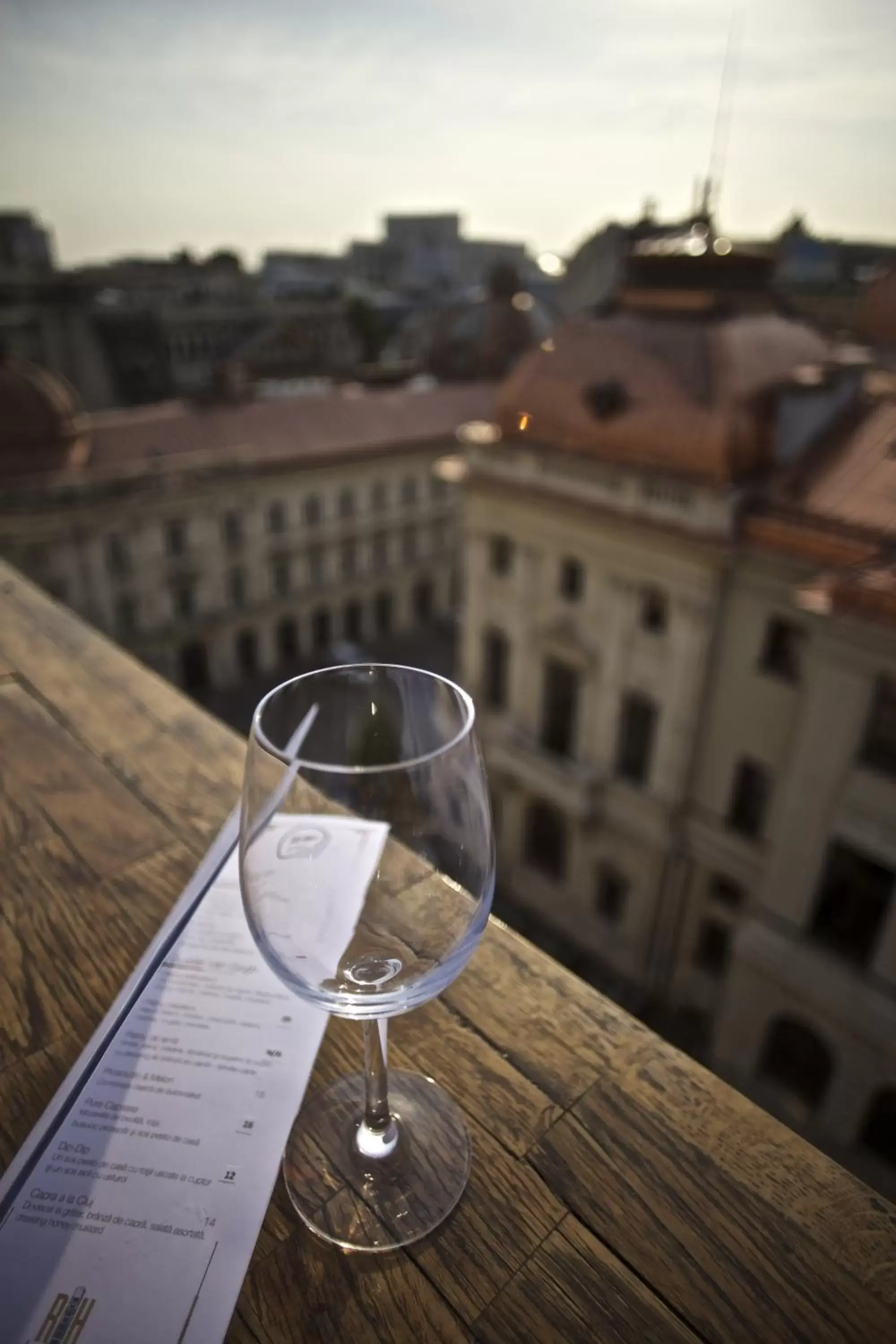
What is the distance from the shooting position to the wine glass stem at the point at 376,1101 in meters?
Result: 1.31

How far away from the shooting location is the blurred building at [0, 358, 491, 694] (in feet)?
59.2

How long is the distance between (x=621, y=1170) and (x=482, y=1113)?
0.24 metres

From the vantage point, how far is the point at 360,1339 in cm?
112

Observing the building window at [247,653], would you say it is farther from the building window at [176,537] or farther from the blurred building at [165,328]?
the blurred building at [165,328]

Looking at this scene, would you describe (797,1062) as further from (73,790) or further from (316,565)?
(316,565)

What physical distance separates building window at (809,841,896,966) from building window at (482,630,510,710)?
5.82m

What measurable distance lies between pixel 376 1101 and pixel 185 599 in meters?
20.8

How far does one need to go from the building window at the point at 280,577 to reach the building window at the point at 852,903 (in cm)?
1662

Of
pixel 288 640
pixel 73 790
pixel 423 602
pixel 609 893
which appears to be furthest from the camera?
pixel 423 602

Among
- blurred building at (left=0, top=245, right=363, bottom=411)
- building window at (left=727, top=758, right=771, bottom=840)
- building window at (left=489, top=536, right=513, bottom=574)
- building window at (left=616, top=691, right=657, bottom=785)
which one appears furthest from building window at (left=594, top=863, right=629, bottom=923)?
blurred building at (left=0, top=245, right=363, bottom=411)

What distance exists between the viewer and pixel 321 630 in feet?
79.4

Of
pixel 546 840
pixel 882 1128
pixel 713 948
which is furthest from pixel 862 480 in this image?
pixel 882 1128

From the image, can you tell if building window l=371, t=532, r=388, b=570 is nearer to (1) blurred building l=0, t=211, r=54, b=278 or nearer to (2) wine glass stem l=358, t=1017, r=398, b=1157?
(1) blurred building l=0, t=211, r=54, b=278

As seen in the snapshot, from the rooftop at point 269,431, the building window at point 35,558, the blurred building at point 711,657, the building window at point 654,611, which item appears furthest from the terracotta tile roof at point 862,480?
the building window at point 35,558
